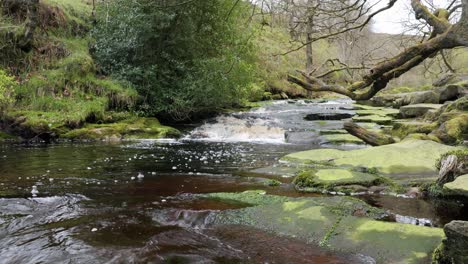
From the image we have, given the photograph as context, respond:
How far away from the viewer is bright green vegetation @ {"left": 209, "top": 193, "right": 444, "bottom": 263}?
3.43 meters

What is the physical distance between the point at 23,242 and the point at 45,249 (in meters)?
0.33

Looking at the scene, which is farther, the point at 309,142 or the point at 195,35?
the point at 195,35

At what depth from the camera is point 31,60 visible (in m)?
14.9

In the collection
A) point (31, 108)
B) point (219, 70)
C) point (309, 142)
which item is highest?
point (219, 70)

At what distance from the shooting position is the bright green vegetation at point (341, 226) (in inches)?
135

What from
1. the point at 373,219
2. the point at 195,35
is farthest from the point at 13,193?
the point at 195,35

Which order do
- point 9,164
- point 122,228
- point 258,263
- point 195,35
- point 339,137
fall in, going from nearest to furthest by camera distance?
point 258,263 < point 122,228 < point 9,164 < point 339,137 < point 195,35

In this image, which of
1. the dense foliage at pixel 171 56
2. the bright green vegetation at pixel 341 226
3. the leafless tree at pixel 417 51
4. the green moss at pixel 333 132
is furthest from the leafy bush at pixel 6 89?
the leafless tree at pixel 417 51

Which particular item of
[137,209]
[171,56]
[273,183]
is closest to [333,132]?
[171,56]

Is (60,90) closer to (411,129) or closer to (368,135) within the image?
(368,135)

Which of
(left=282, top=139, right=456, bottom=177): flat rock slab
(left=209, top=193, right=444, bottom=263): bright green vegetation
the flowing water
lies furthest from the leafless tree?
(left=282, top=139, right=456, bottom=177): flat rock slab

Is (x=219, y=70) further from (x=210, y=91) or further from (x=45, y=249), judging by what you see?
(x=45, y=249)

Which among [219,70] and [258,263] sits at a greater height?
[219,70]

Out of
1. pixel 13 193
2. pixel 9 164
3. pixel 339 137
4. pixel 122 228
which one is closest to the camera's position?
pixel 122 228
